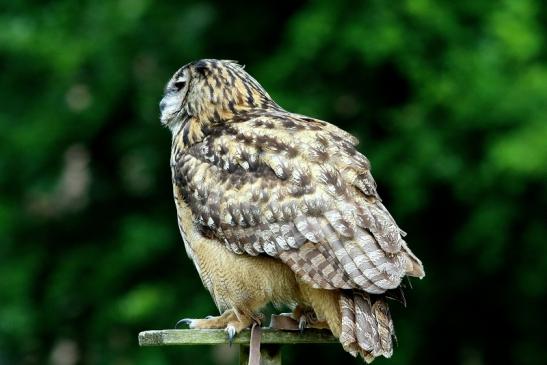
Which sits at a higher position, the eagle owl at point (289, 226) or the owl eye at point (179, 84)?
the owl eye at point (179, 84)

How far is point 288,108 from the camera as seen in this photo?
9016 millimetres

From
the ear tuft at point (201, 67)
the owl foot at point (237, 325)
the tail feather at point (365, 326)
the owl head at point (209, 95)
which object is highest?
the ear tuft at point (201, 67)

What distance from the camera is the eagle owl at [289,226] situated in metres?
4.66

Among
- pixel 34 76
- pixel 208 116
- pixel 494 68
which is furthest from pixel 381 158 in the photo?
pixel 208 116

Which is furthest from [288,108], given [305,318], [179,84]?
[305,318]

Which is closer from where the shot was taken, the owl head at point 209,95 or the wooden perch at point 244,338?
the wooden perch at point 244,338

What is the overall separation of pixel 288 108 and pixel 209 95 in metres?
3.41

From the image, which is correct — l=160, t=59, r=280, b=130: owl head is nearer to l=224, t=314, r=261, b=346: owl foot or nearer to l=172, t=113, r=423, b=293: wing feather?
l=172, t=113, r=423, b=293: wing feather

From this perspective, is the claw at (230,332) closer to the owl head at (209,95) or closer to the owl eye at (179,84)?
the owl head at (209,95)

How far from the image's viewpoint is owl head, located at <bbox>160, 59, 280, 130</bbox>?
5.60 m

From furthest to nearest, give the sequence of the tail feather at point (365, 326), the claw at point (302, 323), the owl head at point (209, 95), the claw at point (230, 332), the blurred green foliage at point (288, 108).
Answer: the blurred green foliage at point (288, 108)
the owl head at point (209, 95)
the claw at point (302, 323)
the claw at point (230, 332)
the tail feather at point (365, 326)

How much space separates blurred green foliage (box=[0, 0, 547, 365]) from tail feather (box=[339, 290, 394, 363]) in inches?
156

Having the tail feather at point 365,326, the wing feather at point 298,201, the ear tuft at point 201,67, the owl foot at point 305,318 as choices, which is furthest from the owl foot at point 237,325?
the ear tuft at point 201,67

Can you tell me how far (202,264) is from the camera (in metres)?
5.16
